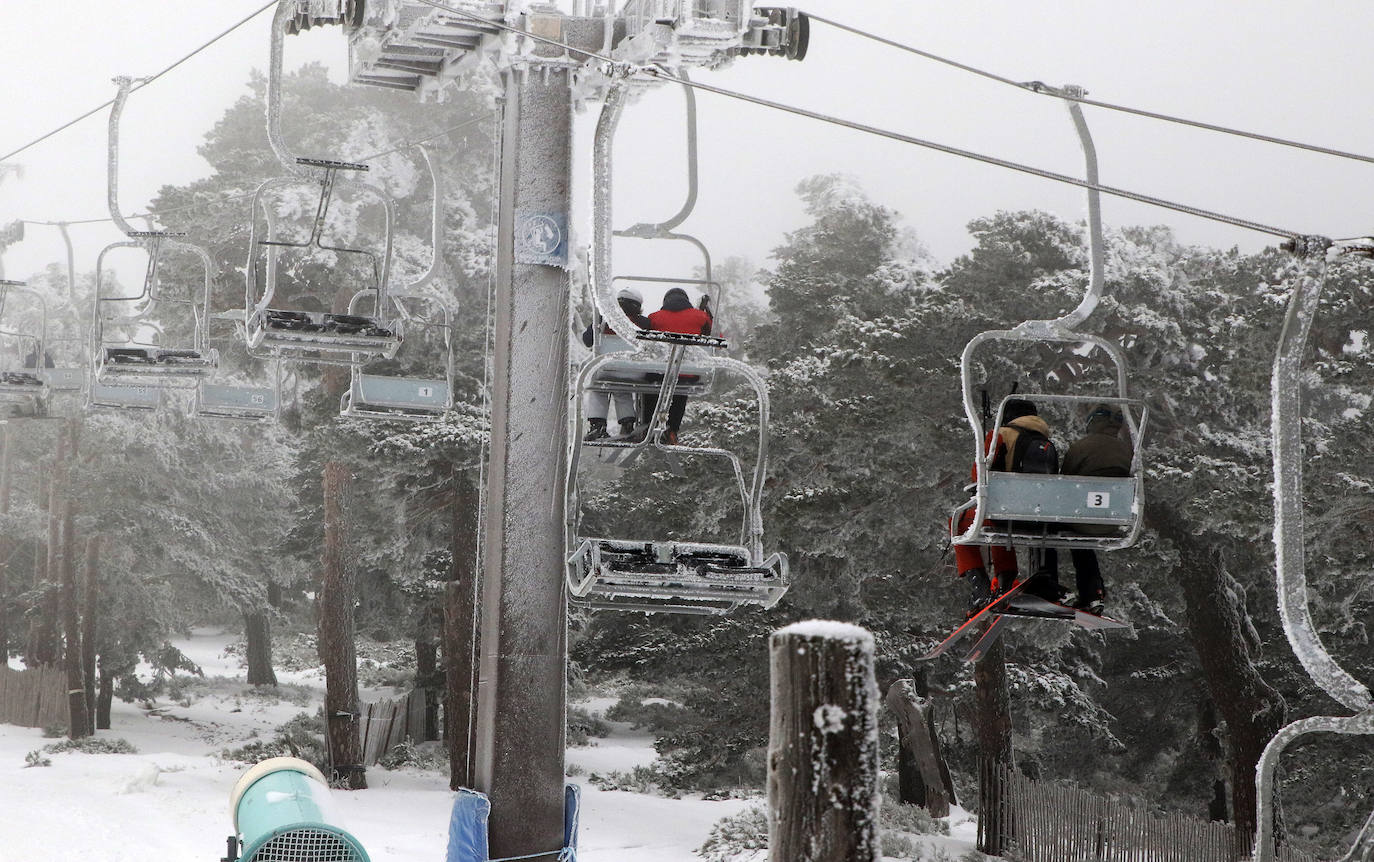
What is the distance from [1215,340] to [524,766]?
12.3 metres

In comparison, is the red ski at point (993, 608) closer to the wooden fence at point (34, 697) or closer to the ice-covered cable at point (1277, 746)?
the ice-covered cable at point (1277, 746)

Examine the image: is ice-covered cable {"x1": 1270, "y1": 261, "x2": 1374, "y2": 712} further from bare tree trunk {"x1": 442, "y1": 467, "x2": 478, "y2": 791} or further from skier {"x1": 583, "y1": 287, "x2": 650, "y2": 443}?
bare tree trunk {"x1": 442, "y1": 467, "x2": 478, "y2": 791}

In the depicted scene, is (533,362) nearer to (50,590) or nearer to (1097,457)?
(1097,457)

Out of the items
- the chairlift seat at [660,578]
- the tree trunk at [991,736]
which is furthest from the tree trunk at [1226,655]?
the chairlift seat at [660,578]

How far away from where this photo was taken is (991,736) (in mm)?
18453

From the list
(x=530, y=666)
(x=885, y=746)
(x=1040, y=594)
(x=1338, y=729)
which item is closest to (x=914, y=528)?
(x=885, y=746)

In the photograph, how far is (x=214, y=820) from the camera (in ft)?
55.1

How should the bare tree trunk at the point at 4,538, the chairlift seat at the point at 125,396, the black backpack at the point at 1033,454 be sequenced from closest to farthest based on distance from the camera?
the black backpack at the point at 1033,454, the chairlift seat at the point at 125,396, the bare tree trunk at the point at 4,538

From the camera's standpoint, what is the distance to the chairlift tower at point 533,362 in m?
7.78

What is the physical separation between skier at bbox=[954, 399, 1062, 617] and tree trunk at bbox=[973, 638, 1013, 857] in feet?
29.1

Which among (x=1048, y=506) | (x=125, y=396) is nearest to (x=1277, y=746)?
(x=1048, y=506)

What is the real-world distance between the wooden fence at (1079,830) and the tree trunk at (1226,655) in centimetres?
144

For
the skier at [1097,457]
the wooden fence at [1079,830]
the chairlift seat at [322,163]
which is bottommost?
the wooden fence at [1079,830]

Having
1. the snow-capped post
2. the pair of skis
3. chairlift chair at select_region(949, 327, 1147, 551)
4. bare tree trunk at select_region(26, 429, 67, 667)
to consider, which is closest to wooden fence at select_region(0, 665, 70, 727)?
bare tree trunk at select_region(26, 429, 67, 667)
